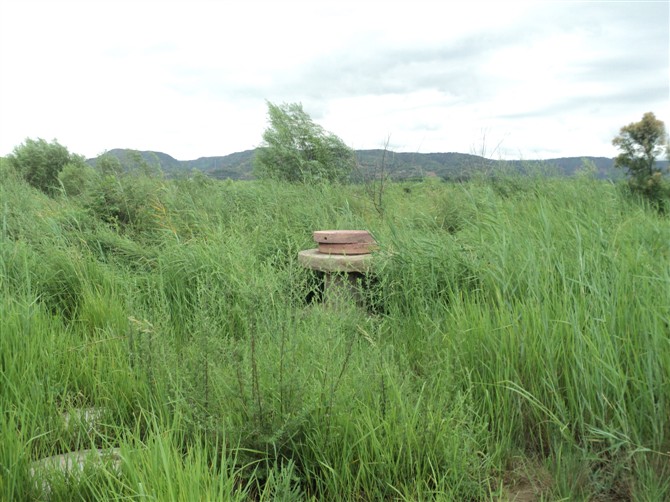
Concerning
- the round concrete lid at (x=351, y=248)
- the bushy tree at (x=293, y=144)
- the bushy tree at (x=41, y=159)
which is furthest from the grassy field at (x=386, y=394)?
the bushy tree at (x=41, y=159)

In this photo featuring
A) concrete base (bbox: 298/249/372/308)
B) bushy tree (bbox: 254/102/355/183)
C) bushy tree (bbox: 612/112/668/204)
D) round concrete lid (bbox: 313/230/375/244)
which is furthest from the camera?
bushy tree (bbox: 254/102/355/183)

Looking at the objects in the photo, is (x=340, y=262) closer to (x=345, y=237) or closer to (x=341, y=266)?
(x=341, y=266)

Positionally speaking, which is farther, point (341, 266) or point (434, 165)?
point (434, 165)

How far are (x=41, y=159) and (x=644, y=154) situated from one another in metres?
16.3

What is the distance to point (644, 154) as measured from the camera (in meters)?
7.20

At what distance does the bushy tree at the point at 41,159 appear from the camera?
15562 millimetres

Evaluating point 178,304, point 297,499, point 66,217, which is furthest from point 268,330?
point 66,217

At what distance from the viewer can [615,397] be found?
197cm

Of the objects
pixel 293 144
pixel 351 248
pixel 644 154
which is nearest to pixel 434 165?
pixel 644 154

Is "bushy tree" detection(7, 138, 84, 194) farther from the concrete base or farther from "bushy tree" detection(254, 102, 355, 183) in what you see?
the concrete base

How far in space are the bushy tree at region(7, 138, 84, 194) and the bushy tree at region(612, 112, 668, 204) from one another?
14.3m

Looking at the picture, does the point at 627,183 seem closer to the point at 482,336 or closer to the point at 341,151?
the point at 482,336

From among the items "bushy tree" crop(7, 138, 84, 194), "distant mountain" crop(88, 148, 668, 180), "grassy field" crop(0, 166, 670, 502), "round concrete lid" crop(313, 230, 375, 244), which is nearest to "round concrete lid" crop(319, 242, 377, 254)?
"round concrete lid" crop(313, 230, 375, 244)

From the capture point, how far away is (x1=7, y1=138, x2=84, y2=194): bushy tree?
15.6 meters
